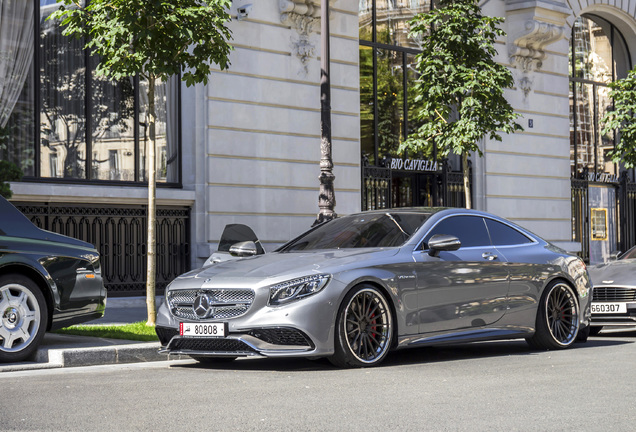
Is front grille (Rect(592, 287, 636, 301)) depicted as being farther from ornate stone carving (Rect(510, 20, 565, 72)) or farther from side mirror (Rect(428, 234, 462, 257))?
ornate stone carving (Rect(510, 20, 565, 72))

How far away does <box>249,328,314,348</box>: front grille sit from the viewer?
7.89 meters

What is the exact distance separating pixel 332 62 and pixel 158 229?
522 cm

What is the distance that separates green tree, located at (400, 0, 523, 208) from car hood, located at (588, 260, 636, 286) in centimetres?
509

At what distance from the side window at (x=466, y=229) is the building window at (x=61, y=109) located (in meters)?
8.33

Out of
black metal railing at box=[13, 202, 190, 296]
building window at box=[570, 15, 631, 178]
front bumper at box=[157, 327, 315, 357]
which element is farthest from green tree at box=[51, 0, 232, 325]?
building window at box=[570, 15, 631, 178]

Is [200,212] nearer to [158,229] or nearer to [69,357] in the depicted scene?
[158,229]

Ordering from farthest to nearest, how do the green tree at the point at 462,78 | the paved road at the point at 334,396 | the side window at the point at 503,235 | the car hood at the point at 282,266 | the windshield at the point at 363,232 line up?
the green tree at the point at 462,78 < the side window at the point at 503,235 < the windshield at the point at 363,232 < the car hood at the point at 282,266 < the paved road at the point at 334,396

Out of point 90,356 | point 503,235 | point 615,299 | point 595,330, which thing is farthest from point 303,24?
point 90,356

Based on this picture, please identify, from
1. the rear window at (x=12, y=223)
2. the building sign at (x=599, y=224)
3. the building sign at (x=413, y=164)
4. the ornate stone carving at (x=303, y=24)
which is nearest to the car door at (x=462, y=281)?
the rear window at (x=12, y=223)

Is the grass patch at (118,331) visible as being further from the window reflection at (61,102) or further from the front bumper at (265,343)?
Result: the window reflection at (61,102)

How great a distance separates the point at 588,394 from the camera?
6672 millimetres

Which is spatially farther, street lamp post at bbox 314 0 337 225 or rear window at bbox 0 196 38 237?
street lamp post at bbox 314 0 337 225

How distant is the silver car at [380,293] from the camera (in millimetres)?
7980

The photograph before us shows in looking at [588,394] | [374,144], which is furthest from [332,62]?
[588,394]
